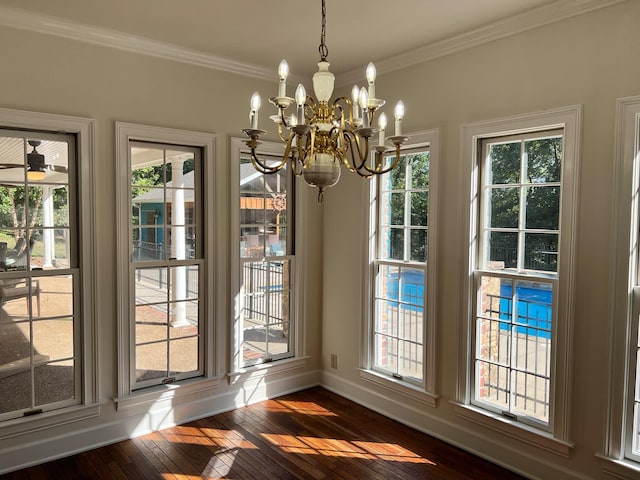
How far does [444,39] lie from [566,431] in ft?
9.13

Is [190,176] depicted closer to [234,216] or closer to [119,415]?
[234,216]

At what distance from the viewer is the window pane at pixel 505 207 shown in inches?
129

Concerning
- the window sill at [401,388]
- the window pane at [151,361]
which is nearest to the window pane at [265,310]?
the window pane at [151,361]

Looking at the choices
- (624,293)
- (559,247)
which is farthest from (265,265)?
(624,293)

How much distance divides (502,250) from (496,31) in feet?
4.92

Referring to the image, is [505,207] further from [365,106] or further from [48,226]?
[48,226]

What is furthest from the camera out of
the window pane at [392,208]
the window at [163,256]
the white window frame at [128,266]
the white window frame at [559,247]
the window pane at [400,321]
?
the window pane at [392,208]

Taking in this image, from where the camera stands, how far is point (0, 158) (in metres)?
3.16

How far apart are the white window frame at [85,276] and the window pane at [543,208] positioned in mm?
3068

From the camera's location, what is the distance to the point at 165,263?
3.85 metres

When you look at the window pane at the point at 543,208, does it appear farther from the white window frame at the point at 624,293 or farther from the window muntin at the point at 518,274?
the white window frame at the point at 624,293

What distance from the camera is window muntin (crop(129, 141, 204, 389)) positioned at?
3746 millimetres

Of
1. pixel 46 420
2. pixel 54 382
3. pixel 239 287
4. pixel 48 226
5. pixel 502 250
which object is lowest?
pixel 46 420

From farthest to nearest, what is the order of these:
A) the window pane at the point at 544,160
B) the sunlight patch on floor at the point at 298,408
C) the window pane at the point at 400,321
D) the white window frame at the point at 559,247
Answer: the sunlight patch on floor at the point at 298,408, the window pane at the point at 400,321, the window pane at the point at 544,160, the white window frame at the point at 559,247
